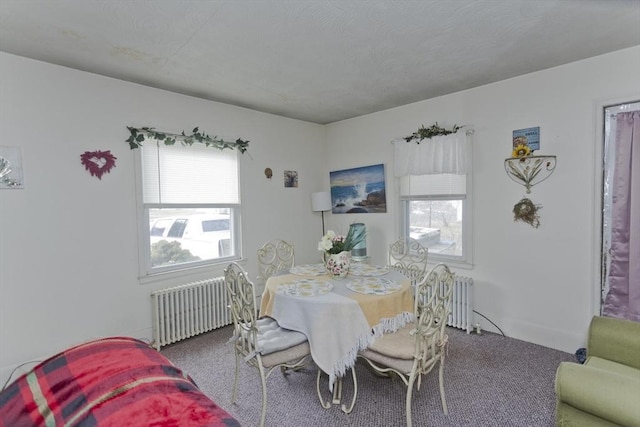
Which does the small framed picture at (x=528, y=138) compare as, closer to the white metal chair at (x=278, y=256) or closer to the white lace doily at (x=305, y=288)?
the white lace doily at (x=305, y=288)

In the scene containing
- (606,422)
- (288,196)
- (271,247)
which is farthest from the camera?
(288,196)

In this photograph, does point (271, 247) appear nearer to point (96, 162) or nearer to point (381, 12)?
point (96, 162)

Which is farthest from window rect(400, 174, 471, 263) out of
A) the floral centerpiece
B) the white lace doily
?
the white lace doily

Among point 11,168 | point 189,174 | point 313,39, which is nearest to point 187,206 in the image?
point 189,174

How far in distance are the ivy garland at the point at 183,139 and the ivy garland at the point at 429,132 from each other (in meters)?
1.99

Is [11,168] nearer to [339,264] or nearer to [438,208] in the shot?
[339,264]

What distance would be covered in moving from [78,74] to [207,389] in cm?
279

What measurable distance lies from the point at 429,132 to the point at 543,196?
1.27m

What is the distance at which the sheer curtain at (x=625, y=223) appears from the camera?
2.46 metres

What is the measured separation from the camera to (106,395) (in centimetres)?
105

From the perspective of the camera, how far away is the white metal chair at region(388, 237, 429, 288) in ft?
11.3

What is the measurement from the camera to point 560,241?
2801 mm

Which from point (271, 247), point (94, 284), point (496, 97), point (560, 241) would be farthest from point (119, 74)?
point (560, 241)

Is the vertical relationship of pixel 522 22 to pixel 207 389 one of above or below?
above
